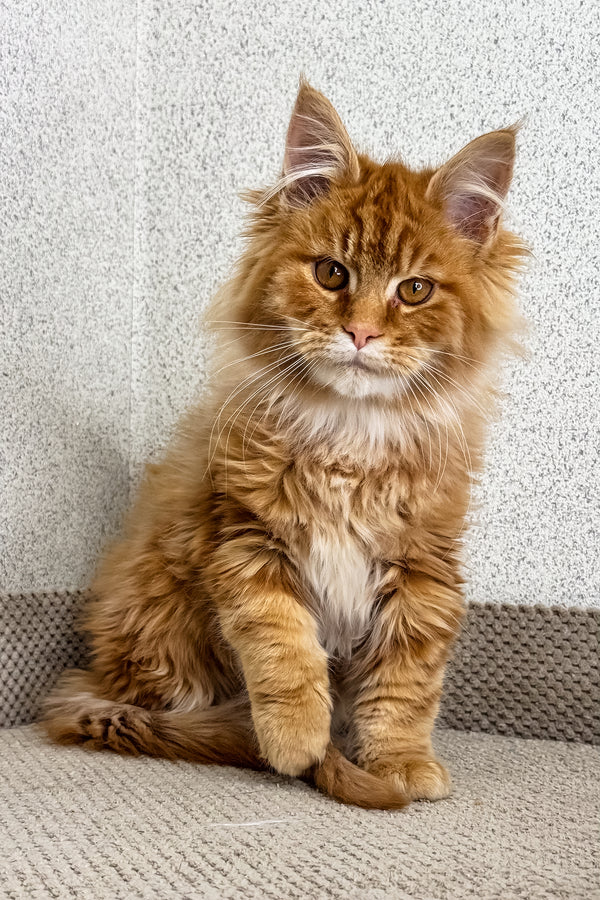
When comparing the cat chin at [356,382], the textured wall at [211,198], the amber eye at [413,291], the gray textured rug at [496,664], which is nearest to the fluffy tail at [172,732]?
the gray textured rug at [496,664]

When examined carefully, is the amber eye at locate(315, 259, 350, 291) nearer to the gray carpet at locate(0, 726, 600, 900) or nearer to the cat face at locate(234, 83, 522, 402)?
the cat face at locate(234, 83, 522, 402)

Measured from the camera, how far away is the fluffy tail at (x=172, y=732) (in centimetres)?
130

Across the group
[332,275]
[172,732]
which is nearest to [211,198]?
[332,275]

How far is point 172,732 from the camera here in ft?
4.37

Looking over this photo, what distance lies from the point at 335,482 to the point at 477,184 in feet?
1.63

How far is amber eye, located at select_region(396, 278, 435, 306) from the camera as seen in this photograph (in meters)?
1.26

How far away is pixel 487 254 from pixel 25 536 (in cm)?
95

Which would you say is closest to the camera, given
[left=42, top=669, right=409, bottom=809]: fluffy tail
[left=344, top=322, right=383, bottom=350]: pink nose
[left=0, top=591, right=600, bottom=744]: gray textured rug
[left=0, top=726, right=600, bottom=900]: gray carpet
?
[left=0, top=726, right=600, bottom=900]: gray carpet

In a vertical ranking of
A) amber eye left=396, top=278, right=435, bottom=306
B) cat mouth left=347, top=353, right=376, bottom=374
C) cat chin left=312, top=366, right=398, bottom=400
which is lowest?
cat chin left=312, top=366, right=398, bottom=400

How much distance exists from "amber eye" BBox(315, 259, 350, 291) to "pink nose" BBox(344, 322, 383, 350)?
107mm

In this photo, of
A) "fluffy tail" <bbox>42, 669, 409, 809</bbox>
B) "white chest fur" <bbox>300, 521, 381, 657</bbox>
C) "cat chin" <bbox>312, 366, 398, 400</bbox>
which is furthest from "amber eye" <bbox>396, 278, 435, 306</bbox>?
"fluffy tail" <bbox>42, 669, 409, 809</bbox>

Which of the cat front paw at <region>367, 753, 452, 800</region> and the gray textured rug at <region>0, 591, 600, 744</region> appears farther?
the gray textured rug at <region>0, 591, 600, 744</region>

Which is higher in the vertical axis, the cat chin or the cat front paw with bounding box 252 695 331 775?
the cat chin

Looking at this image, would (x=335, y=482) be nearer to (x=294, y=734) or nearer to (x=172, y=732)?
(x=294, y=734)
